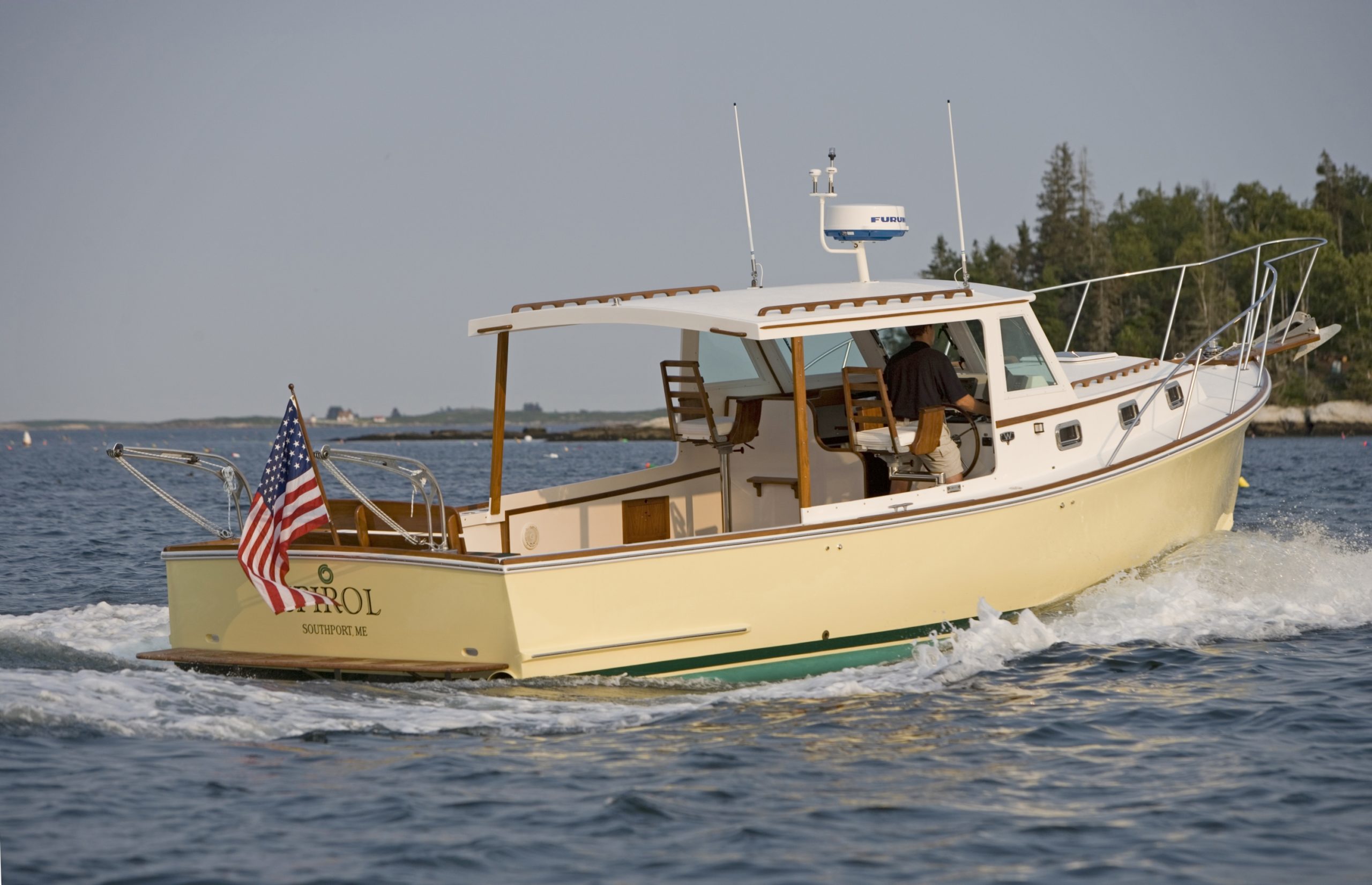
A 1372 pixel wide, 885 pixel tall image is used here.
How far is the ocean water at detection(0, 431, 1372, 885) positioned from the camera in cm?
623

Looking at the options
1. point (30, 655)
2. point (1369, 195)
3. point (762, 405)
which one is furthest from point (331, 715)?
point (1369, 195)

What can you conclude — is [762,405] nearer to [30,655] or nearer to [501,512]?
[501,512]

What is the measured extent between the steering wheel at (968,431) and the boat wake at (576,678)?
1.24m

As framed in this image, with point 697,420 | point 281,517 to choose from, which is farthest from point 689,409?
point 281,517

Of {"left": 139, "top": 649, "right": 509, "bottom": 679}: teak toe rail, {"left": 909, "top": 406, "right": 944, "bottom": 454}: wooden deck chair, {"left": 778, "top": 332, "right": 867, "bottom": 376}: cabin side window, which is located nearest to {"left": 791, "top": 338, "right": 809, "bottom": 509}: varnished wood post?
{"left": 909, "top": 406, "right": 944, "bottom": 454}: wooden deck chair

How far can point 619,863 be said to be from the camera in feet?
20.3

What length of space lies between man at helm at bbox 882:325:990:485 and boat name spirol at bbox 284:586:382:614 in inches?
151

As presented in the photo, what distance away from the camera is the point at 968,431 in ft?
36.3

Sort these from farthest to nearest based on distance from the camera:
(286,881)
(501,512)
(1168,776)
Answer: (501,512) → (1168,776) → (286,881)

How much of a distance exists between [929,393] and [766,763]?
3579 mm

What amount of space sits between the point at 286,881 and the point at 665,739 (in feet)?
8.30

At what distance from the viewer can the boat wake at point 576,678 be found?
8281 mm

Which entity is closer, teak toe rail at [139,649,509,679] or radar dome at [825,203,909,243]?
teak toe rail at [139,649,509,679]

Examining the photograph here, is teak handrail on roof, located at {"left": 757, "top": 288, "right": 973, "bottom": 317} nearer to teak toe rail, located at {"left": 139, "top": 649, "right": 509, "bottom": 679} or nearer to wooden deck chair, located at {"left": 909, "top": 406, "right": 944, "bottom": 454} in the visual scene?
wooden deck chair, located at {"left": 909, "top": 406, "right": 944, "bottom": 454}
